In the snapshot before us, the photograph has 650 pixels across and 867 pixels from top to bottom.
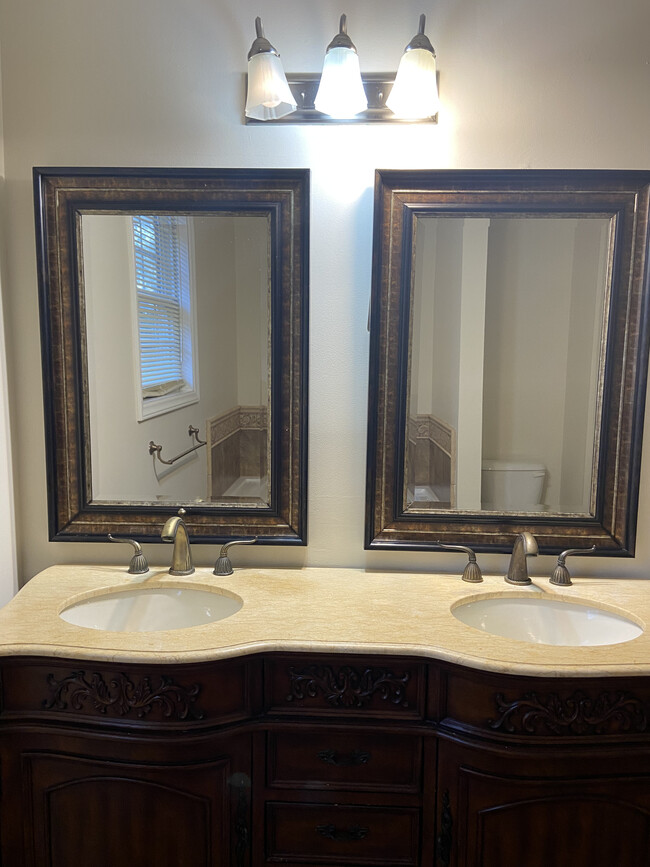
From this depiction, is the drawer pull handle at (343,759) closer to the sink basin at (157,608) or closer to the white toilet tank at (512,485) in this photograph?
the sink basin at (157,608)

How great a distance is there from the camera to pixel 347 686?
1258mm

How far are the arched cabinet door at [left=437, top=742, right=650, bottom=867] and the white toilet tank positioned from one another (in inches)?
23.5

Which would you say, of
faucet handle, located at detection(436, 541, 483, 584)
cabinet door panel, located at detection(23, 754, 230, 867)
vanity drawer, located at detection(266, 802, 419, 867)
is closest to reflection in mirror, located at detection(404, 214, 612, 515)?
faucet handle, located at detection(436, 541, 483, 584)

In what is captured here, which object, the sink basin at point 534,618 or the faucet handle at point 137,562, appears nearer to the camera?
the sink basin at point 534,618

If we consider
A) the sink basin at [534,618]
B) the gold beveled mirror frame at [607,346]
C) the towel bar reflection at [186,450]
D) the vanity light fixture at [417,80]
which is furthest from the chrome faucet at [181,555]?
the vanity light fixture at [417,80]

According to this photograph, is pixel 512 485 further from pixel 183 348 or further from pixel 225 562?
pixel 183 348

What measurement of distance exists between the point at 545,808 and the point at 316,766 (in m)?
0.47

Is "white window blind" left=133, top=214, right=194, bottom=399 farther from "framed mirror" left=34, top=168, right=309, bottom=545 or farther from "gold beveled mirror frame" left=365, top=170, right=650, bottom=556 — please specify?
"gold beveled mirror frame" left=365, top=170, right=650, bottom=556

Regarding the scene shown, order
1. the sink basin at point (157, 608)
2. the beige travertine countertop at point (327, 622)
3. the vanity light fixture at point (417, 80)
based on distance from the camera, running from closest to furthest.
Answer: the beige travertine countertop at point (327, 622) → the vanity light fixture at point (417, 80) → the sink basin at point (157, 608)

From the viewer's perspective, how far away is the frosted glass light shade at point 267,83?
4.67 ft

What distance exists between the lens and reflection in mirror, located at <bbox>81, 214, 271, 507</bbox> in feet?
5.16

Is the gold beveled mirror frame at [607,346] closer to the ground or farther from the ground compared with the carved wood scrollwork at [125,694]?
farther from the ground

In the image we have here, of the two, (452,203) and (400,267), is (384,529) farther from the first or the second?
(452,203)

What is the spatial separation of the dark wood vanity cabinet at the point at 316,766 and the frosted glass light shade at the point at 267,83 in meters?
1.26
